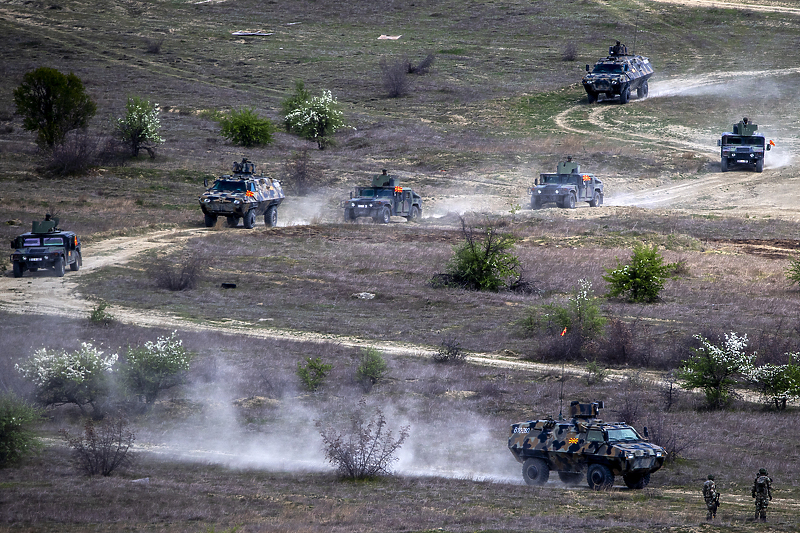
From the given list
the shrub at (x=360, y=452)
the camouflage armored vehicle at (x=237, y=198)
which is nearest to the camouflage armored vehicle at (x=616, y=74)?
the camouflage armored vehicle at (x=237, y=198)

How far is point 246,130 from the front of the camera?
176 ft

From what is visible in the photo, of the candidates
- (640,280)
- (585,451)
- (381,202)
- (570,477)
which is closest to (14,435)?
(570,477)

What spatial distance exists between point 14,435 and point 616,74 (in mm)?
47751

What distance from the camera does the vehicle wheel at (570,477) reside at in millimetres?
14216

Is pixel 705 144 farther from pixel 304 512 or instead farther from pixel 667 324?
pixel 304 512

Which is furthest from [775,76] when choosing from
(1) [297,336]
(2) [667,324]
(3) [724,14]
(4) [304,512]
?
A: (4) [304,512]

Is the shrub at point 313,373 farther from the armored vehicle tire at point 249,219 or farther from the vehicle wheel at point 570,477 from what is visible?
the armored vehicle tire at point 249,219

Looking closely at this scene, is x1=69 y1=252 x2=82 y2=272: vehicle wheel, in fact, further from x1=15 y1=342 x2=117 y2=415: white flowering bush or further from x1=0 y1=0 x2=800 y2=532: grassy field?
x1=15 y1=342 x2=117 y2=415: white flowering bush

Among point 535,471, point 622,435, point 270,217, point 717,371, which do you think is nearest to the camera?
point 622,435

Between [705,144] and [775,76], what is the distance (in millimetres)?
17777

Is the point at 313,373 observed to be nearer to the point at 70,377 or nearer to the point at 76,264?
the point at 70,377

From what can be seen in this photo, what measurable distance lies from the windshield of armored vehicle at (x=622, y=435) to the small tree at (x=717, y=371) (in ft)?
17.5

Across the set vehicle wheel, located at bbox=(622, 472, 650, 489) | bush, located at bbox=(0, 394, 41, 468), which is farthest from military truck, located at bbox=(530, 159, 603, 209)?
bush, located at bbox=(0, 394, 41, 468)

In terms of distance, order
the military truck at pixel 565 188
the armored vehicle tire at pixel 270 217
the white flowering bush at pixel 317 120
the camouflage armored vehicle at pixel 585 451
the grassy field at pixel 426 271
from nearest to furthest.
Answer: the grassy field at pixel 426 271 < the camouflage armored vehicle at pixel 585 451 < the armored vehicle tire at pixel 270 217 < the military truck at pixel 565 188 < the white flowering bush at pixel 317 120
